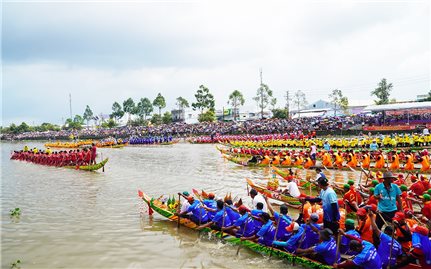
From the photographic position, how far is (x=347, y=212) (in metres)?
9.71

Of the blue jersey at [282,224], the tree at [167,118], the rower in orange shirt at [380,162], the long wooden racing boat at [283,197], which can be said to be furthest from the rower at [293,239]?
the tree at [167,118]

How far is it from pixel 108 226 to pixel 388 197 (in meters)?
8.54

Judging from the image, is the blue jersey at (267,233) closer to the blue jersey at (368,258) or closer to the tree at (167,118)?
the blue jersey at (368,258)

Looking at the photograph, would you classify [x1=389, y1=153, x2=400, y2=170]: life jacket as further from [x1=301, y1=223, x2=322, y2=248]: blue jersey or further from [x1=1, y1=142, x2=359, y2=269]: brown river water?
[x1=301, y1=223, x2=322, y2=248]: blue jersey

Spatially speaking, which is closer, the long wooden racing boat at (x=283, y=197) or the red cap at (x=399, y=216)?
the red cap at (x=399, y=216)

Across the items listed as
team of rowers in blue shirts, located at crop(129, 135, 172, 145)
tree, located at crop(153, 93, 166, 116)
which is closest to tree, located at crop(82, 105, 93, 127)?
tree, located at crop(153, 93, 166, 116)

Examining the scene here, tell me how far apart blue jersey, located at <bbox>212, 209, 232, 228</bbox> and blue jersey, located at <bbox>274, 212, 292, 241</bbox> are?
5.39 feet

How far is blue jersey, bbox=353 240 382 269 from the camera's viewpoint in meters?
5.96

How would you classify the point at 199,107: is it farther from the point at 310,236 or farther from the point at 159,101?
the point at 310,236

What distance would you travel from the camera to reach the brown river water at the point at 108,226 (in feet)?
28.5

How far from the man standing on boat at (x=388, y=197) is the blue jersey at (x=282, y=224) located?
6.29 ft

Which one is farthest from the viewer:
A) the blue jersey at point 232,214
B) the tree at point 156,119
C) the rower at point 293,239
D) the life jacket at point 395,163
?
the tree at point 156,119

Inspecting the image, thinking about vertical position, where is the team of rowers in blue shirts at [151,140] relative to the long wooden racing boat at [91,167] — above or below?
above

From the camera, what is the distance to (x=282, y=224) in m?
7.60
